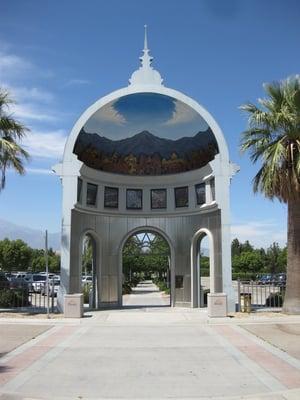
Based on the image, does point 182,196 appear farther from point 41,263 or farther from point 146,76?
point 41,263

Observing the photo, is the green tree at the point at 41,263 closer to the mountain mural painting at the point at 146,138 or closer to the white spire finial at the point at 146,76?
the mountain mural painting at the point at 146,138

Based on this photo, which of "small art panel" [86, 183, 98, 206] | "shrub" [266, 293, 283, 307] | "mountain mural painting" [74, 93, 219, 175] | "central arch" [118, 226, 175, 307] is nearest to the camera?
"shrub" [266, 293, 283, 307]

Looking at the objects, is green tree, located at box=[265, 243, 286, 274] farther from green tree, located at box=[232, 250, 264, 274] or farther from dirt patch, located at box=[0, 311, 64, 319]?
dirt patch, located at box=[0, 311, 64, 319]

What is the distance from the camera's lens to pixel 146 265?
5525 centimetres

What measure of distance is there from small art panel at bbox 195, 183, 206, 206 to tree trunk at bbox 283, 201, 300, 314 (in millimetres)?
5848

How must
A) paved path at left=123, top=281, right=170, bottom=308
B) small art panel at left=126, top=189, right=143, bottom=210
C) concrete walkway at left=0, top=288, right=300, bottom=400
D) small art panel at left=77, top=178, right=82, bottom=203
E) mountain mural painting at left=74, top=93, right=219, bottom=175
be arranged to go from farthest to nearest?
paved path at left=123, top=281, right=170, bottom=308
small art panel at left=126, top=189, right=143, bottom=210
mountain mural painting at left=74, top=93, right=219, bottom=175
small art panel at left=77, top=178, right=82, bottom=203
concrete walkway at left=0, top=288, right=300, bottom=400

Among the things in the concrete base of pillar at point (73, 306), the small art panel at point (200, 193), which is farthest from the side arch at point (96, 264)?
the concrete base of pillar at point (73, 306)

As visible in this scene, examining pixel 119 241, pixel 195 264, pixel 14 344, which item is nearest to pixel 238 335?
pixel 14 344

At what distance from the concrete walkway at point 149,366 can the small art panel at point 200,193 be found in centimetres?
990

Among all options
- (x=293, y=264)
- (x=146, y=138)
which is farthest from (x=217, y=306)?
(x=146, y=138)

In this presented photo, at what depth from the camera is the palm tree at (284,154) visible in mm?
20172

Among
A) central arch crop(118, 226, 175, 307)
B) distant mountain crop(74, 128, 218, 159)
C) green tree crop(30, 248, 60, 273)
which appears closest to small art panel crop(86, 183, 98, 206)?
distant mountain crop(74, 128, 218, 159)

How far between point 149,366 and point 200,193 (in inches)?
637

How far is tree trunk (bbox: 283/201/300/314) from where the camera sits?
20.5 m
